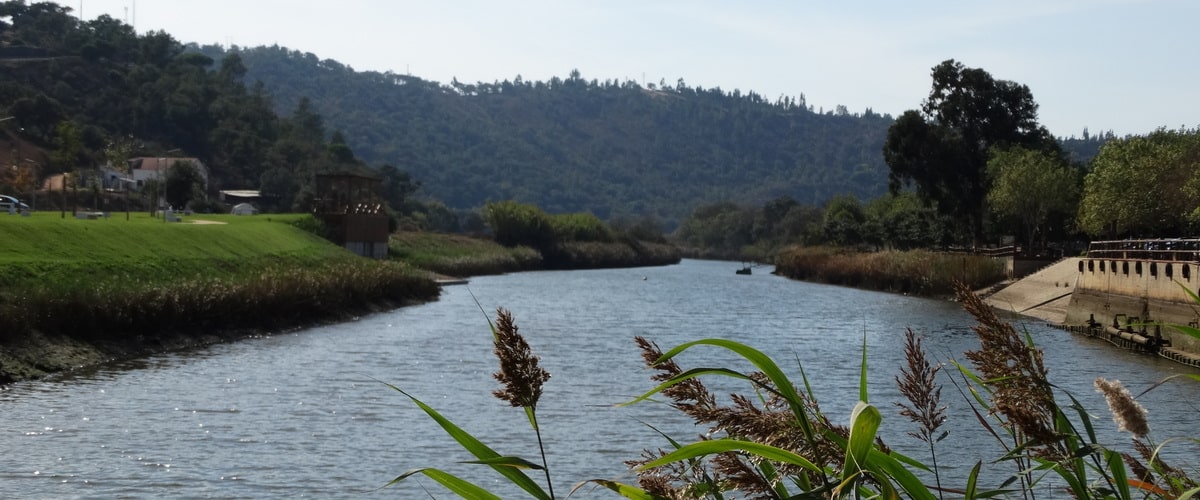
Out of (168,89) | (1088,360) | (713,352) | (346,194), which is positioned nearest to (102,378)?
(713,352)

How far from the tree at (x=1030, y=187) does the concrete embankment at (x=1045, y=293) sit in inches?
366

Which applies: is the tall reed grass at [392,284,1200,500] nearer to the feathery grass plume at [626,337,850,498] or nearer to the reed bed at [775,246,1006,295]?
the feathery grass plume at [626,337,850,498]

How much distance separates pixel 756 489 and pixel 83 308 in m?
30.8

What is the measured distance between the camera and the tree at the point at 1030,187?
77.2 m

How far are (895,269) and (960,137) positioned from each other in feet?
42.1

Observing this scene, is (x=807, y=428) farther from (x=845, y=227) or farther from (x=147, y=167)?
(x=147, y=167)

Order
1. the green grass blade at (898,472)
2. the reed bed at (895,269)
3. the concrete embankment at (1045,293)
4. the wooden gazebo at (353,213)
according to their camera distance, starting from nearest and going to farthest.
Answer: the green grass blade at (898,472) → the concrete embankment at (1045,293) → the reed bed at (895,269) → the wooden gazebo at (353,213)

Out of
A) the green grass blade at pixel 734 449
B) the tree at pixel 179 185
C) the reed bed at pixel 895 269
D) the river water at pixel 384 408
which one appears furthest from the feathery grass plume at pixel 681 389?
the tree at pixel 179 185

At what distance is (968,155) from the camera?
88.6 metres

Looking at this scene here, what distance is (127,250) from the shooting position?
1686 inches

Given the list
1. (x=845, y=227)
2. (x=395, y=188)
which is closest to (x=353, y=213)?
(x=845, y=227)

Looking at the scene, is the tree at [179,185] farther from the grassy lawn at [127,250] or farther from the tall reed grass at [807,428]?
the tall reed grass at [807,428]

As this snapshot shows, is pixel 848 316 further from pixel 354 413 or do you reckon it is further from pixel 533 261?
pixel 533 261

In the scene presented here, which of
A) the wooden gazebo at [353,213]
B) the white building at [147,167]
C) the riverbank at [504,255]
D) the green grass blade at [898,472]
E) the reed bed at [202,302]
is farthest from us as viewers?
the white building at [147,167]
